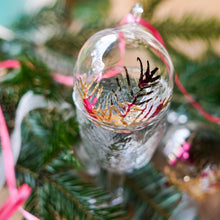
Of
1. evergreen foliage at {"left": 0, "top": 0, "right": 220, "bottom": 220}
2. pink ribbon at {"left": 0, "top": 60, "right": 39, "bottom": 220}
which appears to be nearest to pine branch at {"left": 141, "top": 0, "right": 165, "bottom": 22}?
evergreen foliage at {"left": 0, "top": 0, "right": 220, "bottom": 220}

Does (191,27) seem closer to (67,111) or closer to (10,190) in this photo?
(67,111)

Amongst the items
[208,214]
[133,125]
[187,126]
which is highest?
[133,125]

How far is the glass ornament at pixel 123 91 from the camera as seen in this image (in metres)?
0.26

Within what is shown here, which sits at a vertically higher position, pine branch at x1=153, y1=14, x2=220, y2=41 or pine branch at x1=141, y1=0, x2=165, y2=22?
pine branch at x1=141, y1=0, x2=165, y2=22

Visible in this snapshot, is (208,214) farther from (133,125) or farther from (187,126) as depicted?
(133,125)

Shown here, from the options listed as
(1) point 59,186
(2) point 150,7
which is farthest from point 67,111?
(2) point 150,7

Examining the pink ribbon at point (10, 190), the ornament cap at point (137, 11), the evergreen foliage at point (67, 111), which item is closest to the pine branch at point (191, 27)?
the evergreen foliage at point (67, 111)

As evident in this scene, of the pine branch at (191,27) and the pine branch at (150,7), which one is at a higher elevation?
the pine branch at (150,7)

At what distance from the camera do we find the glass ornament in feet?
0.84

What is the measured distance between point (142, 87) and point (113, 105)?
3 centimetres

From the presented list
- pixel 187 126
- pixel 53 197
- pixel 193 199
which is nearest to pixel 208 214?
pixel 193 199

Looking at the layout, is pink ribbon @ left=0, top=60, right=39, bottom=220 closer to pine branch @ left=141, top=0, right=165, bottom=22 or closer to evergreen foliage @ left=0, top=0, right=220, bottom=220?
evergreen foliage @ left=0, top=0, right=220, bottom=220

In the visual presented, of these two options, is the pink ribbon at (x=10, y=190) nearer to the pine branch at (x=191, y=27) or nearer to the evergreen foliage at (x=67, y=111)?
the evergreen foliage at (x=67, y=111)

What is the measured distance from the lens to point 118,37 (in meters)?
0.29
